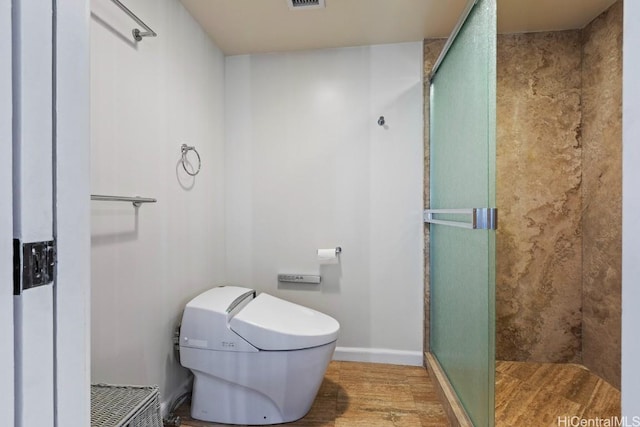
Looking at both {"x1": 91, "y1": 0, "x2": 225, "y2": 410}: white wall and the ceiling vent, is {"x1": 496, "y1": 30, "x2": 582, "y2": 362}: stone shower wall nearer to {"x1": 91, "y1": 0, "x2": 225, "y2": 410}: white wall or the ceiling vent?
the ceiling vent

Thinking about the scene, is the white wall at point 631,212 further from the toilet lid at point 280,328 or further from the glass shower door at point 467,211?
the toilet lid at point 280,328

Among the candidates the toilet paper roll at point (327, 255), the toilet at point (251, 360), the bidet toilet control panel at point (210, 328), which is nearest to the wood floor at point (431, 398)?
the toilet at point (251, 360)

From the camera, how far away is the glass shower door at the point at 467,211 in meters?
1.22

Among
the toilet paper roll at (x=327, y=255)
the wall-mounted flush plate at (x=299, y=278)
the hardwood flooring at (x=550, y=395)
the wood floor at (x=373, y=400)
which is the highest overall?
the toilet paper roll at (x=327, y=255)

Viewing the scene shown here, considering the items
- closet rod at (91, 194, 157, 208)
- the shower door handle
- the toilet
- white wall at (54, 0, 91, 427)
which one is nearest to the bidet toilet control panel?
the toilet

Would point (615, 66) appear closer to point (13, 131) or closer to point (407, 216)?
point (407, 216)

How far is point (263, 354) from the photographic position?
149 cm

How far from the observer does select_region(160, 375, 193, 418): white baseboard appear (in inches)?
63.6

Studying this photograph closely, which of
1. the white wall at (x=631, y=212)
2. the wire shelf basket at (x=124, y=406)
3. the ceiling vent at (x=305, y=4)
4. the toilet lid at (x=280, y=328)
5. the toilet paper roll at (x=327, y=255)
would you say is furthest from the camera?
the toilet paper roll at (x=327, y=255)

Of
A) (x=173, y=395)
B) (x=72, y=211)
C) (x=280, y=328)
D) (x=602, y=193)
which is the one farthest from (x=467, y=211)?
(x=173, y=395)

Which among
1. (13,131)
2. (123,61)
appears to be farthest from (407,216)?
(13,131)

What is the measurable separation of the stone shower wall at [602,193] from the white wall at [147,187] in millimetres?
2298

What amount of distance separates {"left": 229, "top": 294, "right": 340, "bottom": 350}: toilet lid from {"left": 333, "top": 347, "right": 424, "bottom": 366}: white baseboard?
0.67 metres

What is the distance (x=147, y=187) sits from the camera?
1496 mm
